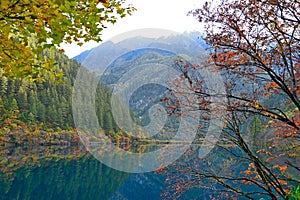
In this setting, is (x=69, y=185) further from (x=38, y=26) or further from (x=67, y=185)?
(x=38, y=26)

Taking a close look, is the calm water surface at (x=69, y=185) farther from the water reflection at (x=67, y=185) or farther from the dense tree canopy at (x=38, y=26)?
the dense tree canopy at (x=38, y=26)

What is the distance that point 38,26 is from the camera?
8.30ft

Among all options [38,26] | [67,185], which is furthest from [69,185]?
[38,26]

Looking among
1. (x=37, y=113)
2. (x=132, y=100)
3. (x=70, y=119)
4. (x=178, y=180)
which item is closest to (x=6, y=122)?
(x=37, y=113)

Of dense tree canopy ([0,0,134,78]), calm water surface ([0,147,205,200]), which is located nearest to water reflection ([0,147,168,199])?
calm water surface ([0,147,205,200])

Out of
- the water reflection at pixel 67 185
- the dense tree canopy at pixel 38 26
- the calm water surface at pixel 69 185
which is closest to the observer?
the dense tree canopy at pixel 38 26

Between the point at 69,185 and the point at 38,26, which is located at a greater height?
the point at 38,26

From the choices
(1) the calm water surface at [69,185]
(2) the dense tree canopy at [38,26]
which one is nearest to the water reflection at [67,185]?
(1) the calm water surface at [69,185]

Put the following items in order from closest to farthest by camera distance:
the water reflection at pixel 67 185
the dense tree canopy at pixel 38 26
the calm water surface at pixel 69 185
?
the dense tree canopy at pixel 38 26 < the calm water surface at pixel 69 185 < the water reflection at pixel 67 185

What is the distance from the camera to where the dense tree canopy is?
91.0 inches

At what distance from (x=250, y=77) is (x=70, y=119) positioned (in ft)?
300

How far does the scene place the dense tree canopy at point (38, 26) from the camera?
2.31 m

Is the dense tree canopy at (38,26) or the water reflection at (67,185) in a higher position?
the dense tree canopy at (38,26)

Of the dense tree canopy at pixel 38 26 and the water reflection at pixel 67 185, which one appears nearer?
the dense tree canopy at pixel 38 26
